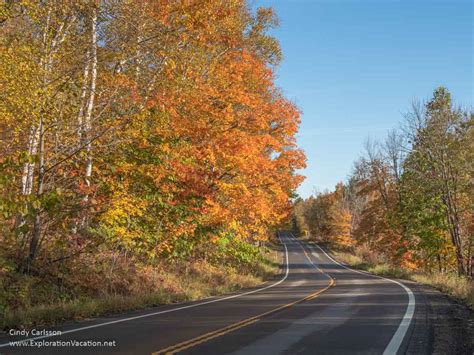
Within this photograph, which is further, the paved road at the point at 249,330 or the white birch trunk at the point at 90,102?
the white birch trunk at the point at 90,102

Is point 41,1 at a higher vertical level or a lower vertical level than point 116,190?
higher

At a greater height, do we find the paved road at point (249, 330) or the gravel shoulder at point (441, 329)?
the paved road at point (249, 330)

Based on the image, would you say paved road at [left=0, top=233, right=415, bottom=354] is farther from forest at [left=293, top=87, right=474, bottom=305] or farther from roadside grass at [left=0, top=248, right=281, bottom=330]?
forest at [left=293, top=87, right=474, bottom=305]

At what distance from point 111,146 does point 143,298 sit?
4582 mm

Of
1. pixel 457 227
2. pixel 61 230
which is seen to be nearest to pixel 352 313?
pixel 61 230

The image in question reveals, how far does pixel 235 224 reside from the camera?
800 inches

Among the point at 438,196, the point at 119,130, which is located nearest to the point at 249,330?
the point at 119,130

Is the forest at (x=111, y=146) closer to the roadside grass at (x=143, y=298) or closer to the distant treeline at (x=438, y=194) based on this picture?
the roadside grass at (x=143, y=298)

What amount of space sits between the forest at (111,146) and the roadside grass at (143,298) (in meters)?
0.06

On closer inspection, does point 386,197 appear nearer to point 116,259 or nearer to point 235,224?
point 235,224

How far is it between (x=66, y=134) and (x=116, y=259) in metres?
4.60

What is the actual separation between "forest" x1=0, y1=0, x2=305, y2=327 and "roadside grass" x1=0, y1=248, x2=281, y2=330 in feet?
0.21

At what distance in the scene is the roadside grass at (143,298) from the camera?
9.12 meters

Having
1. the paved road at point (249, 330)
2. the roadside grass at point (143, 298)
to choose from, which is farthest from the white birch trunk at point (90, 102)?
the paved road at point (249, 330)
